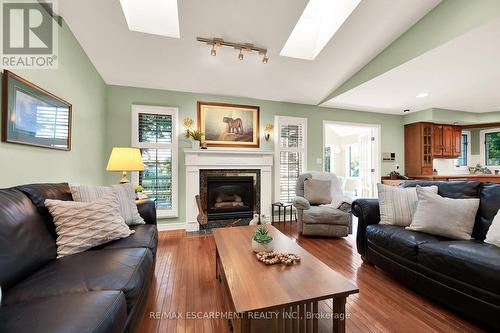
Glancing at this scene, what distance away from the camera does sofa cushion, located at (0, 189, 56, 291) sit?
1.04 meters

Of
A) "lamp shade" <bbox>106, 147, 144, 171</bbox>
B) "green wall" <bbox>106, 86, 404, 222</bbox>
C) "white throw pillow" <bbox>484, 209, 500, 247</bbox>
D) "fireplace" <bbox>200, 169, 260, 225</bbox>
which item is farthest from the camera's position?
"fireplace" <bbox>200, 169, 260, 225</bbox>

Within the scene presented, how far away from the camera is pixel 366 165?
5156 millimetres

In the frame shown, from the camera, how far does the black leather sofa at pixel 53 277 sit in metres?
0.80

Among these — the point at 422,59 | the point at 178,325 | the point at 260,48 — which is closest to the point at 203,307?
the point at 178,325

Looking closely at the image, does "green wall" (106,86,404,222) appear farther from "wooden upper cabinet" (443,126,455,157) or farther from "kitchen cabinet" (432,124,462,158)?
"wooden upper cabinet" (443,126,455,157)

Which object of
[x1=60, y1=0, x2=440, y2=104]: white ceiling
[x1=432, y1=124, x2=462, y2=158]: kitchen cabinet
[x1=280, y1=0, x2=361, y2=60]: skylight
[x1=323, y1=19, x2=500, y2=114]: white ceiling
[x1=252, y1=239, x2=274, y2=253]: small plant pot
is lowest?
[x1=252, y1=239, x2=274, y2=253]: small plant pot

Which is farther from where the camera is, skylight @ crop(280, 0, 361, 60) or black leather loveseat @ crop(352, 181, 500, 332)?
skylight @ crop(280, 0, 361, 60)

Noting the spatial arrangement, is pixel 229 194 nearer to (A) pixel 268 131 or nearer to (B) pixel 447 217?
(A) pixel 268 131

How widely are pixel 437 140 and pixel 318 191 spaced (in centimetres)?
384

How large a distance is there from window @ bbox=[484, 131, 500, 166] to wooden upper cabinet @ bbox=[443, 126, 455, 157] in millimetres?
1217

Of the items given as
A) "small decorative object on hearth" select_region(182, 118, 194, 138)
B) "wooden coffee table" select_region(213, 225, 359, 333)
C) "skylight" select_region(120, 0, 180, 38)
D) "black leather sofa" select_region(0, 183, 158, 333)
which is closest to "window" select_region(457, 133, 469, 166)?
"wooden coffee table" select_region(213, 225, 359, 333)

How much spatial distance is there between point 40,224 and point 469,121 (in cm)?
745

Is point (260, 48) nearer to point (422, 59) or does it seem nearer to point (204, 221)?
point (422, 59)

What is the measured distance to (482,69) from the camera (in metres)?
2.80
